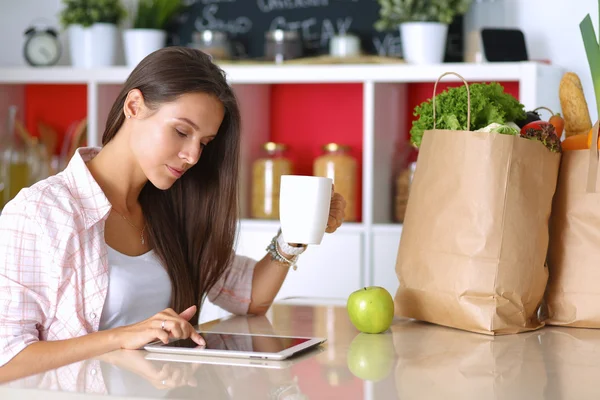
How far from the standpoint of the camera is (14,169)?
122 inches

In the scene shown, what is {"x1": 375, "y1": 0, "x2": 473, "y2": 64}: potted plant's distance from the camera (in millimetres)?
2695

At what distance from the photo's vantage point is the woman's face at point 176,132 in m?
1.50

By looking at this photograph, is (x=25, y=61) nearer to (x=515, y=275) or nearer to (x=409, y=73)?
(x=409, y=73)

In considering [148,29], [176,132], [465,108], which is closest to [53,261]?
[176,132]

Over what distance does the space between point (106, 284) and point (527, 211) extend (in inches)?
26.8

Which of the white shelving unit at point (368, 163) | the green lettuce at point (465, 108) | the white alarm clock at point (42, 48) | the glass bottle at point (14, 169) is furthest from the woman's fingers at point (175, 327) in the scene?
the white alarm clock at point (42, 48)

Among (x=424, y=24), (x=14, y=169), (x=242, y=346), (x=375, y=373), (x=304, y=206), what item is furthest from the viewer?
(x=14, y=169)

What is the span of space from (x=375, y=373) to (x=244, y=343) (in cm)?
22

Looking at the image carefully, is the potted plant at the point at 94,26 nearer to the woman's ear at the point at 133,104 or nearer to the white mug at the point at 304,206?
the woman's ear at the point at 133,104

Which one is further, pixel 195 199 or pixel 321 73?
pixel 321 73

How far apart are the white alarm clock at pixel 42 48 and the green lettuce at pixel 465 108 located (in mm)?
2005

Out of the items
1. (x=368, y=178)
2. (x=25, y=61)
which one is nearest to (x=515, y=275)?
(x=368, y=178)

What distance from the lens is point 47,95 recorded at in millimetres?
3396

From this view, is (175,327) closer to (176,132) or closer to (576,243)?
(176,132)
